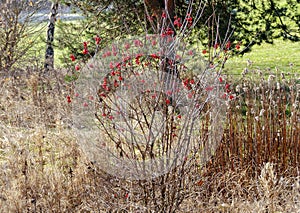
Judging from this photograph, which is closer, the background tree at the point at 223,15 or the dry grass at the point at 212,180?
the dry grass at the point at 212,180

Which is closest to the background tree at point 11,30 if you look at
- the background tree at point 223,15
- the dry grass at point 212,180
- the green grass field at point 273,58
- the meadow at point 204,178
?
the background tree at point 223,15

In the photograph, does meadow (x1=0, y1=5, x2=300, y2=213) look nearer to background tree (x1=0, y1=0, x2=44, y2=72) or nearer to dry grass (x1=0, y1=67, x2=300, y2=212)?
dry grass (x1=0, y1=67, x2=300, y2=212)

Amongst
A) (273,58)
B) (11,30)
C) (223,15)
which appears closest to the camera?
(223,15)

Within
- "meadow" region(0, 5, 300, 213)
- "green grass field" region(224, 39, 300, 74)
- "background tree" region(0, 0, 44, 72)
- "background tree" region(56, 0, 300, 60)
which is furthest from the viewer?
"green grass field" region(224, 39, 300, 74)

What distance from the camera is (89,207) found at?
10.7 feet

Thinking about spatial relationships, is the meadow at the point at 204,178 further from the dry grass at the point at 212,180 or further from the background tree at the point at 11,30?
the background tree at the point at 11,30

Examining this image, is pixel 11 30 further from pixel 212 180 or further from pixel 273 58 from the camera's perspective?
pixel 273 58

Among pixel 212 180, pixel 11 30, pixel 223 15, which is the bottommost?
pixel 212 180

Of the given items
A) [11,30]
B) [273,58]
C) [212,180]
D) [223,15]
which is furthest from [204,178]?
[273,58]

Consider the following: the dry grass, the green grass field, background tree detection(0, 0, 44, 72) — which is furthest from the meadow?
the green grass field

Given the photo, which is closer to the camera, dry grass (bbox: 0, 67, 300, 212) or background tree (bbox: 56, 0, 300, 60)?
dry grass (bbox: 0, 67, 300, 212)

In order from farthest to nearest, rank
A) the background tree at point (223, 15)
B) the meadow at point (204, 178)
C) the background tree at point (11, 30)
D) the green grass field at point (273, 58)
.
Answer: the green grass field at point (273, 58), the background tree at point (11, 30), the background tree at point (223, 15), the meadow at point (204, 178)

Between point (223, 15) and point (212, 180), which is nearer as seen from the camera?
point (212, 180)

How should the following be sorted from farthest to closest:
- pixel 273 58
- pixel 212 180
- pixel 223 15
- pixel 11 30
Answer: pixel 273 58
pixel 11 30
pixel 223 15
pixel 212 180
